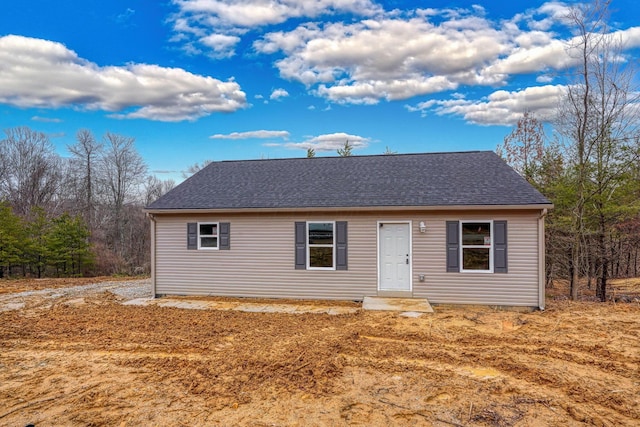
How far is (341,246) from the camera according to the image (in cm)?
845

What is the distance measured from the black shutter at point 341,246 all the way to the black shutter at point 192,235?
389 cm

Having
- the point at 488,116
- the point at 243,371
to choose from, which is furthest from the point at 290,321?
the point at 488,116

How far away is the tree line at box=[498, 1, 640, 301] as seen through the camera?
9758 millimetres

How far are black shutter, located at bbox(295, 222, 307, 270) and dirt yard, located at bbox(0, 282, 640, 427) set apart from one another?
196 centimetres

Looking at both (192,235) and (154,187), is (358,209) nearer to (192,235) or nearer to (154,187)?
(192,235)

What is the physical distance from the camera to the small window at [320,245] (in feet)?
28.1

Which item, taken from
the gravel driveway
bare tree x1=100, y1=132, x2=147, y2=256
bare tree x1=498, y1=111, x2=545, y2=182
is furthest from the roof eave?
bare tree x1=100, y1=132, x2=147, y2=256

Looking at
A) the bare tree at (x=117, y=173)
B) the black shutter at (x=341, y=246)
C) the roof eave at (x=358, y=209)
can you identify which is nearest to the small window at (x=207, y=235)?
the roof eave at (x=358, y=209)

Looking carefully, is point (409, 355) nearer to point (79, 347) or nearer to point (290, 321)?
A: point (290, 321)

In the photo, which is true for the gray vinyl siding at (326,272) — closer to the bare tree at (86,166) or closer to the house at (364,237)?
the house at (364,237)

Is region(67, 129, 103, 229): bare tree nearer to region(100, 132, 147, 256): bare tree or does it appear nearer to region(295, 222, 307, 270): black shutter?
region(100, 132, 147, 256): bare tree

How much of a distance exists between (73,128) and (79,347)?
24.2 m

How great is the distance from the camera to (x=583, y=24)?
32.3ft

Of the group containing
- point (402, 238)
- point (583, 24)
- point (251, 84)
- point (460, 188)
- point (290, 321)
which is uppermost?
point (251, 84)
